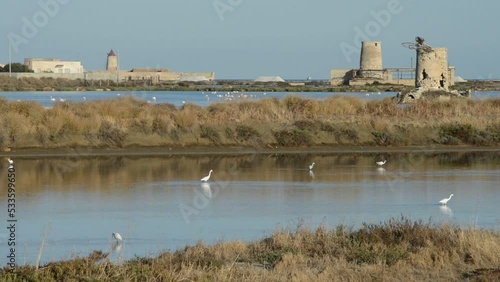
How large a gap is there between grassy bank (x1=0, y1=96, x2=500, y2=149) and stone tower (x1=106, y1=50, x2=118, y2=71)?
7672 centimetres

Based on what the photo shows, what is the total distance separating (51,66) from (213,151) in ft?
256

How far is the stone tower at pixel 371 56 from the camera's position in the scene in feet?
258

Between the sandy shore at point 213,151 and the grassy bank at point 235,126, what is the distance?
0.80 ft

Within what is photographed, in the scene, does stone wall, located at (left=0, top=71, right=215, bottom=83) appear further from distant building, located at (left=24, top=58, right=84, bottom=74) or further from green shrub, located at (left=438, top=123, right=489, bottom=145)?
green shrub, located at (left=438, top=123, right=489, bottom=145)

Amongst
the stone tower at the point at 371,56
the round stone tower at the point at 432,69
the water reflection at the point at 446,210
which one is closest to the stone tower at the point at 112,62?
the stone tower at the point at 371,56

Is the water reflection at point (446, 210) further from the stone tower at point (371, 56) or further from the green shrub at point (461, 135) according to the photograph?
the stone tower at point (371, 56)

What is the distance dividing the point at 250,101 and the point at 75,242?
17.7 m

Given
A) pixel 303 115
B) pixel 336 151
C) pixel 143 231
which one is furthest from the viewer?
pixel 303 115

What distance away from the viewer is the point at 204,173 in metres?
19.2

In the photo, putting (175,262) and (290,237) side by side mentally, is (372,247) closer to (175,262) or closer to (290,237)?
(290,237)

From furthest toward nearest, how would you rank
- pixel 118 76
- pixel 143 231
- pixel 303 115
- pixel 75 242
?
1. pixel 118 76
2. pixel 303 115
3. pixel 143 231
4. pixel 75 242

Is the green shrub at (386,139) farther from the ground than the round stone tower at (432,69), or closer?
closer

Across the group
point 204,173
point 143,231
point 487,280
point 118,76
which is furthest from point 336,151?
point 118,76

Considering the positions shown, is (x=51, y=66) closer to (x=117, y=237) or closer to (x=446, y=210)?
(x=446, y=210)
